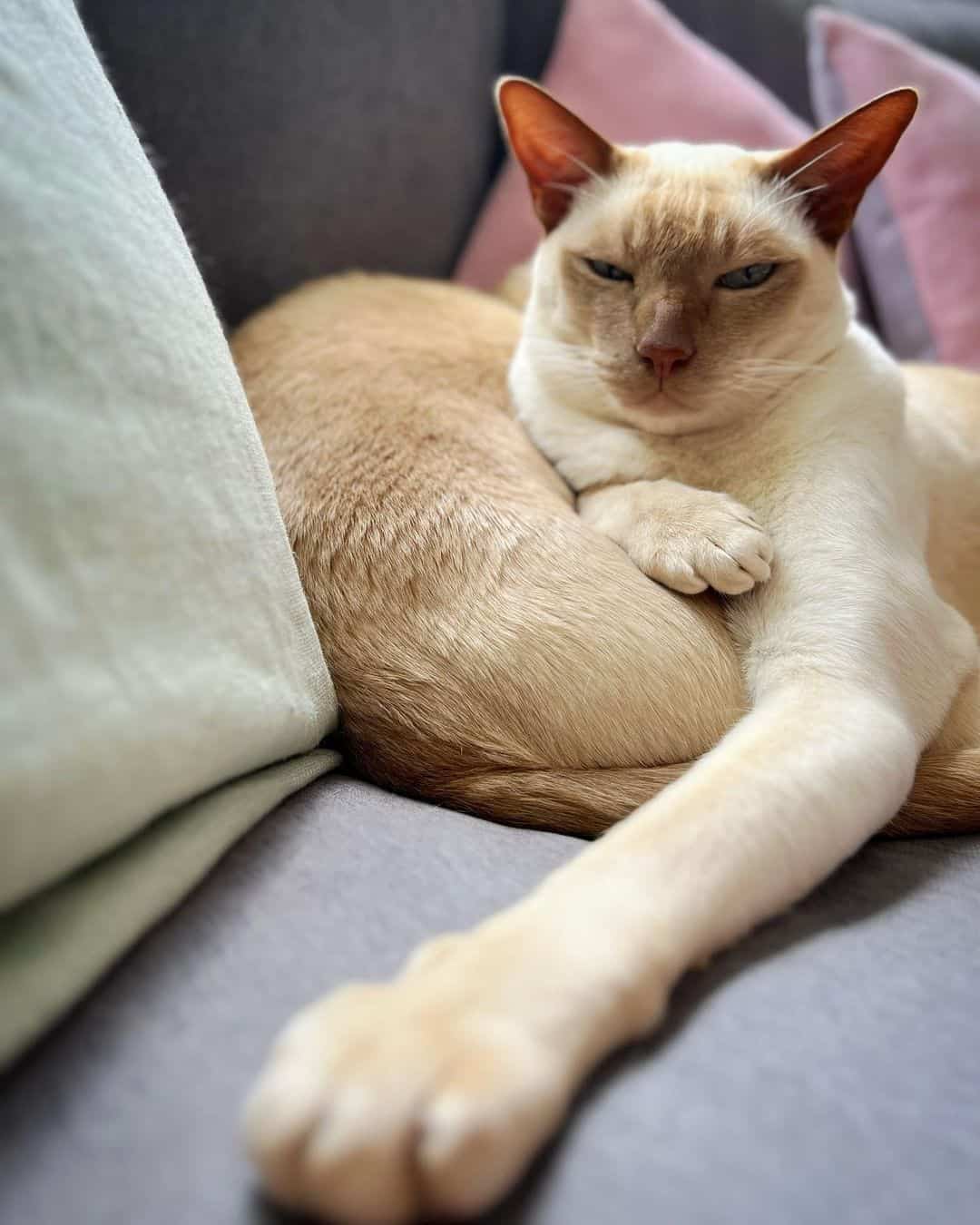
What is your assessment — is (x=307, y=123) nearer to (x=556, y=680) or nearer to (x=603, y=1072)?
(x=556, y=680)

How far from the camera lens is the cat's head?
107 centimetres

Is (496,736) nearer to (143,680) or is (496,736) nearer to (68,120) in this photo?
(143,680)

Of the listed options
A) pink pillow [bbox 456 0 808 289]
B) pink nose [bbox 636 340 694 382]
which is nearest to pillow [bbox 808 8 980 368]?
pink pillow [bbox 456 0 808 289]

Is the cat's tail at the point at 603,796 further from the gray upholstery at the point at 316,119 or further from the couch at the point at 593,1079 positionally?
the gray upholstery at the point at 316,119

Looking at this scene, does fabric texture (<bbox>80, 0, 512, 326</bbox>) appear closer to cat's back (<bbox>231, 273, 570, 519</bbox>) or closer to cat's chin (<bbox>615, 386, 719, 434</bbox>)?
cat's back (<bbox>231, 273, 570, 519</bbox>)

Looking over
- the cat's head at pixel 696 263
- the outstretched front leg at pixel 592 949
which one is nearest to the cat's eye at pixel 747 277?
the cat's head at pixel 696 263

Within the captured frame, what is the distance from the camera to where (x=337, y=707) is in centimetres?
96

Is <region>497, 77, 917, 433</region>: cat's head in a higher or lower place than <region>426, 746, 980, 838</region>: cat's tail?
higher

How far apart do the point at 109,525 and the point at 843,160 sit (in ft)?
2.83

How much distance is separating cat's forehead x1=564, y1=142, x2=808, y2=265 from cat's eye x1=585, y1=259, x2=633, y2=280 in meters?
0.02

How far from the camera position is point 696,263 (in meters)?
1.08

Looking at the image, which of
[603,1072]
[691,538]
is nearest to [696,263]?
[691,538]

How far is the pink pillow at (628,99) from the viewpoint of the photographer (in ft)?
5.46

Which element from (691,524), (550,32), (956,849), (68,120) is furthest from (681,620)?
(550,32)
